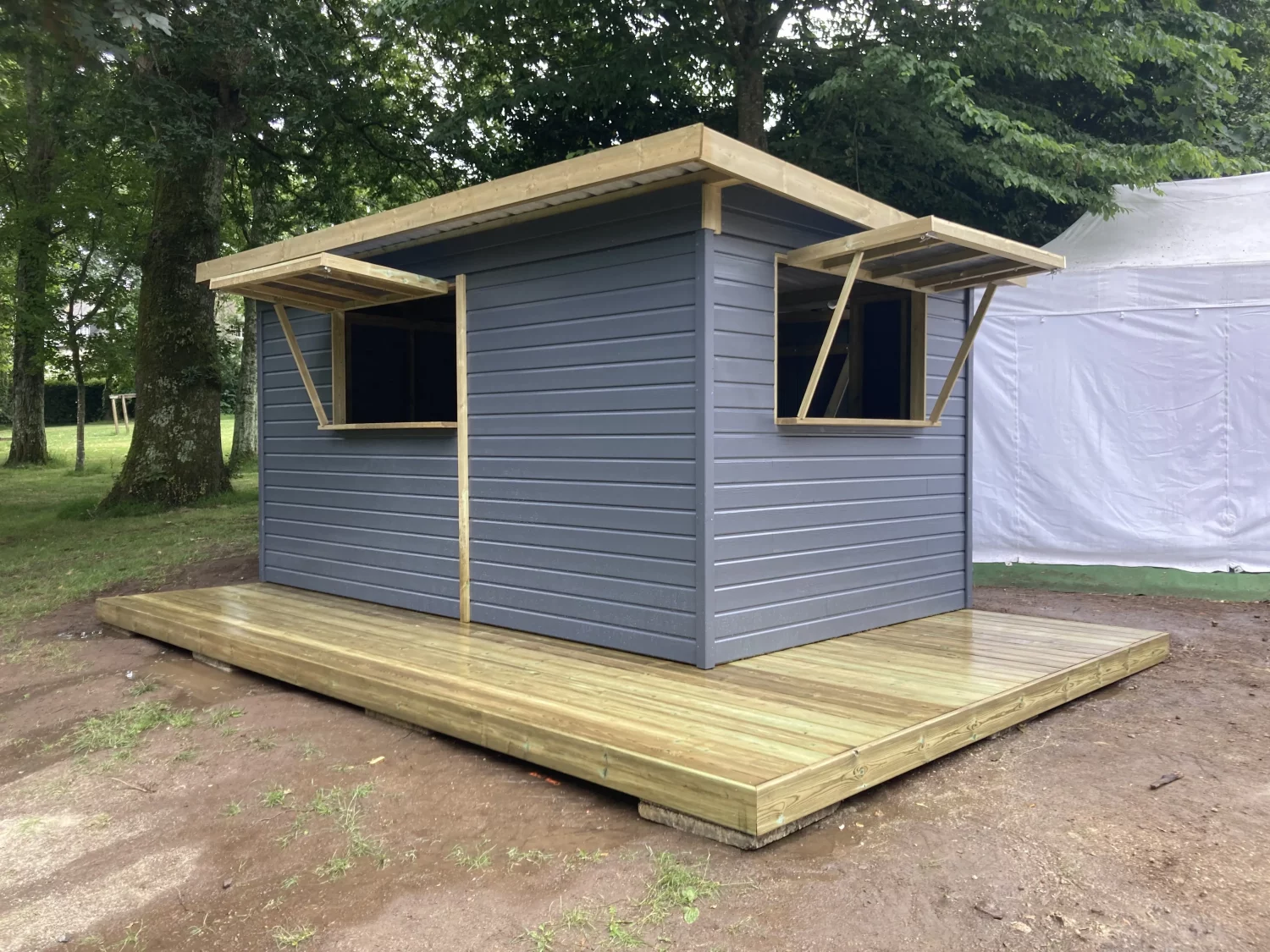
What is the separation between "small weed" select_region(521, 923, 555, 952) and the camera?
218 centimetres

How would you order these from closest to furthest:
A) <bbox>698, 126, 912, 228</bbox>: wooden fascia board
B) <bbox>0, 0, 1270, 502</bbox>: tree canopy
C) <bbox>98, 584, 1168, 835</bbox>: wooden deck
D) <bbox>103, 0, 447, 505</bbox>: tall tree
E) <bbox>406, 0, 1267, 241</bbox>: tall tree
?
<bbox>98, 584, 1168, 835</bbox>: wooden deck
<bbox>698, 126, 912, 228</bbox>: wooden fascia board
<bbox>406, 0, 1267, 241</bbox>: tall tree
<bbox>0, 0, 1270, 502</bbox>: tree canopy
<bbox>103, 0, 447, 505</bbox>: tall tree

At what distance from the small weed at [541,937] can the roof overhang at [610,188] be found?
2577mm

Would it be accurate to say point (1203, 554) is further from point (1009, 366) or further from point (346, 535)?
point (346, 535)

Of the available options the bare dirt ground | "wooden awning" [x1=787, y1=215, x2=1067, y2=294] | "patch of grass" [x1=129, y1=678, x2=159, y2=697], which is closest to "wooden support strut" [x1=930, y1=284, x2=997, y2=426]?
"wooden awning" [x1=787, y1=215, x2=1067, y2=294]

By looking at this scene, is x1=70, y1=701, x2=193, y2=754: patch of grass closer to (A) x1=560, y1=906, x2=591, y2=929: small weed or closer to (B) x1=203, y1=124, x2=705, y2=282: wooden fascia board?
(A) x1=560, y1=906, x2=591, y2=929: small weed

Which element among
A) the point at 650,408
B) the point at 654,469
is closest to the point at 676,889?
the point at 654,469

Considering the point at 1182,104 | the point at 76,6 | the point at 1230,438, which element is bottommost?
the point at 1230,438

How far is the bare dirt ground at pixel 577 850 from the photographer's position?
7.39 ft

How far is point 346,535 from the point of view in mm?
5684

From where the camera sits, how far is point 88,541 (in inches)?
352

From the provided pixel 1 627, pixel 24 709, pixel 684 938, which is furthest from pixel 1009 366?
pixel 1 627

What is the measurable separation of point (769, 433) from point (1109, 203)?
5.54m

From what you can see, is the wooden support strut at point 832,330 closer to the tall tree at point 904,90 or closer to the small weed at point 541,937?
the small weed at point 541,937

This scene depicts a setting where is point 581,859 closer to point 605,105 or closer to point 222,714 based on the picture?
point 222,714
